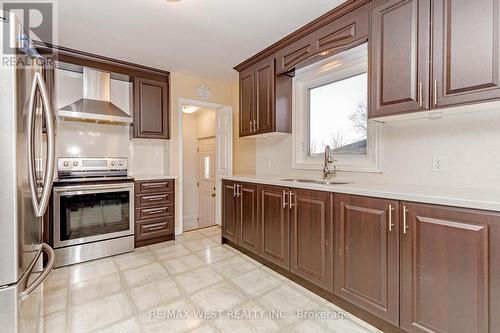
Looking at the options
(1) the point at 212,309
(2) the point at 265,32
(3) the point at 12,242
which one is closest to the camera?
(3) the point at 12,242

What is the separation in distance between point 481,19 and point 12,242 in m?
2.68

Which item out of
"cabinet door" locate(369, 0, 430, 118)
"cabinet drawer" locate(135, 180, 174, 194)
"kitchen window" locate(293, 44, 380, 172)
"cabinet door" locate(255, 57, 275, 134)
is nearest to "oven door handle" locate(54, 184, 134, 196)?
"cabinet drawer" locate(135, 180, 174, 194)

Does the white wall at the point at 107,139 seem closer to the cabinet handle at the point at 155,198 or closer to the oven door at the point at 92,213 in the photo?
the cabinet handle at the point at 155,198

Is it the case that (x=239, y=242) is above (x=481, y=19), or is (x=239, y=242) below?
below

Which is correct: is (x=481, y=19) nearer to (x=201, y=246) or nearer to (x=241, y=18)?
(x=241, y=18)

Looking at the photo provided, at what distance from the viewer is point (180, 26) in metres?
2.49

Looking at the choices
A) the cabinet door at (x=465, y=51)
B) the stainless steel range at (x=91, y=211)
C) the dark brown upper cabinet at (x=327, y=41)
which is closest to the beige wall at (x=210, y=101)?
the stainless steel range at (x=91, y=211)

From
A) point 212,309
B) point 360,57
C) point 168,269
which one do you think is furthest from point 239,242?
point 360,57

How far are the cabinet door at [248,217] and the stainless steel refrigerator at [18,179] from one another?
1906 millimetres

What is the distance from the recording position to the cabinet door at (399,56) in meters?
1.64

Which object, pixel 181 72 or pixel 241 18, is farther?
pixel 181 72

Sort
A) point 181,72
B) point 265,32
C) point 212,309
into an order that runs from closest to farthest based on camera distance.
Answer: point 212,309, point 265,32, point 181,72

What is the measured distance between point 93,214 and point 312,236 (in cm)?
259

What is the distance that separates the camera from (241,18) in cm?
235
